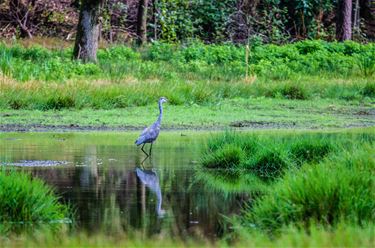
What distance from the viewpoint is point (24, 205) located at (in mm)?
9625

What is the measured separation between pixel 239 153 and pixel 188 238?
577 cm

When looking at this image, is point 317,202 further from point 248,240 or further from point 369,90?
point 369,90

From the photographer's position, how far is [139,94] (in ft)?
75.4

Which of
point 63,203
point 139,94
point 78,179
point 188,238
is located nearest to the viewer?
point 188,238

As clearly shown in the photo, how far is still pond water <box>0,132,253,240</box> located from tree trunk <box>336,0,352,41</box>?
1879 cm

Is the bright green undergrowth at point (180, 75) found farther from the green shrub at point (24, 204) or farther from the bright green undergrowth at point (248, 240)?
the bright green undergrowth at point (248, 240)

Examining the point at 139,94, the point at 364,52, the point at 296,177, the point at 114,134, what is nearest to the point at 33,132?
the point at 114,134

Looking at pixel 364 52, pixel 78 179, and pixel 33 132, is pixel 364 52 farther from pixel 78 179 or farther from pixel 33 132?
pixel 78 179

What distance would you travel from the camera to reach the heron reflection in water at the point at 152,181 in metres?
10.6

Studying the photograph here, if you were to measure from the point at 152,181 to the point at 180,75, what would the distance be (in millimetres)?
14015

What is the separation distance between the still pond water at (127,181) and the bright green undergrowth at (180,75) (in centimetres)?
338

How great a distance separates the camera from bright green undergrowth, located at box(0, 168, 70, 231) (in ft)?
31.4

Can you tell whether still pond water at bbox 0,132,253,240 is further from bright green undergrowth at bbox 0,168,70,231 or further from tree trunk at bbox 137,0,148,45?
tree trunk at bbox 137,0,148,45

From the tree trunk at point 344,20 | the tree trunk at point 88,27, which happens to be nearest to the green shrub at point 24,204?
the tree trunk at point 88,27
